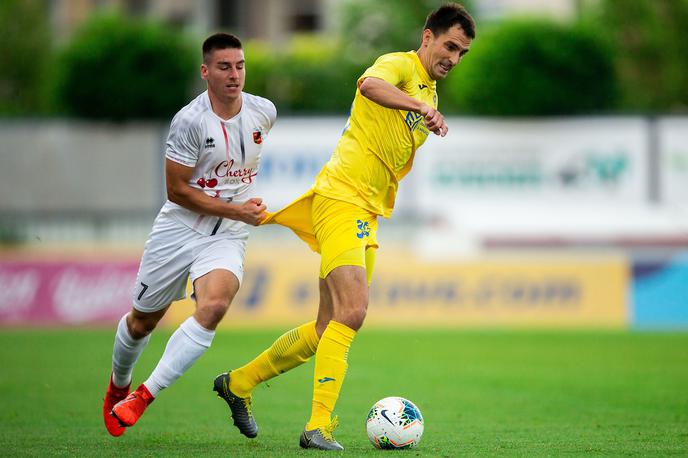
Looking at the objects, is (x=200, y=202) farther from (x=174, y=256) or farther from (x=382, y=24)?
(x=382, y=24)

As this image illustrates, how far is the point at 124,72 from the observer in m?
26.8

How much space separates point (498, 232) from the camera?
24.6 metres

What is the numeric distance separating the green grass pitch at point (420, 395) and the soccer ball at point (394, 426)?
0.38 ft

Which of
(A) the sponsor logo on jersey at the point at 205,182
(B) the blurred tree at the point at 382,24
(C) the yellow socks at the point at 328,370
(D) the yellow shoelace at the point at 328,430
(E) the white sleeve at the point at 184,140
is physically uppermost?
(B) the blurred tree at the point at 382,24

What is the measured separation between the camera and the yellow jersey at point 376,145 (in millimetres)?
8125

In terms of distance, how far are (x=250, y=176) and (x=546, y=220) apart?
17242 mm

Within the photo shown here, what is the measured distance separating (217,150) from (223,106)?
0.31 meters

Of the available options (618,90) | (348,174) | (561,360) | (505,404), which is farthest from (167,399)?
(618,90)

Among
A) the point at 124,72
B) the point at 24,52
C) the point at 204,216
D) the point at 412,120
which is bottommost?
the point at 204,216

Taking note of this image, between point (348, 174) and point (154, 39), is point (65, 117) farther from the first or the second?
point (348, 174)

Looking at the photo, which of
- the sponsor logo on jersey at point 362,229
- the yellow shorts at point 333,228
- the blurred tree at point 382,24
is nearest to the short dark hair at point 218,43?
the yellow shorts at point 333,228

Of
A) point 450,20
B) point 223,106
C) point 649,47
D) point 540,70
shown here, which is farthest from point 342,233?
point 649,47

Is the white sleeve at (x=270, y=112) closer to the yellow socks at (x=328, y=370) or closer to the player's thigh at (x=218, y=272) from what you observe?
the player's thigh at (x=218, y=272)

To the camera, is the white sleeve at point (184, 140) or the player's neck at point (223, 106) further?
the player's neck at point (223, 106)
